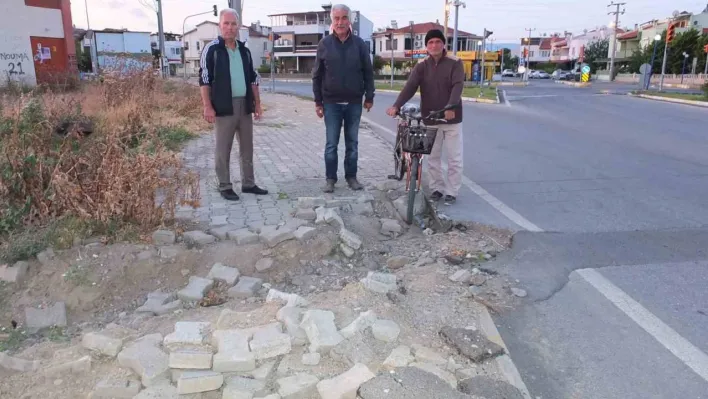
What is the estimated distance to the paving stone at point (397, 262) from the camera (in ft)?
14.5

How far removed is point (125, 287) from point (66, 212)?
1033 mm

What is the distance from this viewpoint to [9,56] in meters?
19.9

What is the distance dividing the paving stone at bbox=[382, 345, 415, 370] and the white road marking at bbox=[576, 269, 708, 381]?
1573 mm

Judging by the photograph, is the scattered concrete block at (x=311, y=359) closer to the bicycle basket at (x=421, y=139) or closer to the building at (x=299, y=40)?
the bicycle basket at (x=421, y=139)

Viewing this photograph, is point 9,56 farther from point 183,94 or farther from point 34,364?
point 34,364

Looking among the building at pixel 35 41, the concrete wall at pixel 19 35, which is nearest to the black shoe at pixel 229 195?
the building at pixel 35 41

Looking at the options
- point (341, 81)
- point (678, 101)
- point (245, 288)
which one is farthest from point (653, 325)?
point (678, 101)

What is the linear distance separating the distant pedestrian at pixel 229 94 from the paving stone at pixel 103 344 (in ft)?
9.46

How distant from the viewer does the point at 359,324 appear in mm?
3119

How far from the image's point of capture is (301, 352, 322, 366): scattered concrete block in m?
2.85

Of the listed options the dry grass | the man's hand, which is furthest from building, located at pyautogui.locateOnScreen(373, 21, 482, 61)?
the dry grass

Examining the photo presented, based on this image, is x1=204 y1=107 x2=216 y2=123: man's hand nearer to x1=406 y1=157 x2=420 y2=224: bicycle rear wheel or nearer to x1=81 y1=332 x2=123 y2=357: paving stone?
x1=406 y1=157 x2=420 y2=224: bicycle rear wheel

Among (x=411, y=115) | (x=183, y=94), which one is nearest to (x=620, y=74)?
(x=183, y=94)

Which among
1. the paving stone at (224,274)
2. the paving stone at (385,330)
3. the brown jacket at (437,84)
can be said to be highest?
the brown jacket at (437,84)
